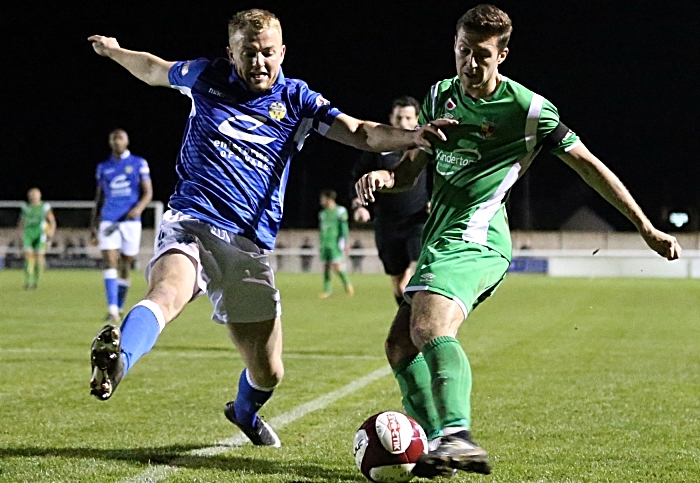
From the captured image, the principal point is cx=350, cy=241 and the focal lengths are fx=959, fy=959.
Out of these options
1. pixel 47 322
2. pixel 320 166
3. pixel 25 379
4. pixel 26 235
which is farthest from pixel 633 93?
pixel 25 379

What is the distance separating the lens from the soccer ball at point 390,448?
3799mm

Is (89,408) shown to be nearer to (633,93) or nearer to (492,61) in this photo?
(492,61)

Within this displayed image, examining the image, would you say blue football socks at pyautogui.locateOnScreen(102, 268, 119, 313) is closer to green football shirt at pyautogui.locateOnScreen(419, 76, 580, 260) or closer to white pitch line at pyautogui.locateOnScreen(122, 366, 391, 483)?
white pitch line at pyautogui.locateOnScreen(122, 366, 391, 483)

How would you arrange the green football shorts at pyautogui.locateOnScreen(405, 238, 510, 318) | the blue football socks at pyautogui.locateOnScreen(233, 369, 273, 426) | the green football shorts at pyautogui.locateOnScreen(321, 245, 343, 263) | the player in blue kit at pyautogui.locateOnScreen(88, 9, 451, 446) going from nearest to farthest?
the green football shorts at pyautogui.locateOnScreen(405, 238, 510, 318) → the player in blue kit at pyautogui.locateOnScreen(88, 9, 451, 446) → the blue football socks at pyautogui.locateOnScreen(233, 369, 273, 426) → the green football shorts at pyautogui.locateOnScreen(321, 245, 343, 263)

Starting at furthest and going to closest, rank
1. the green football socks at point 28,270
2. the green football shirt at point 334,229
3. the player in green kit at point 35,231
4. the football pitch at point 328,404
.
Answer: the player in green kit at point 35,231 < the green football shirt at point 334,229 < the green football socks at point 28,270 < the football pitch at point 328,404

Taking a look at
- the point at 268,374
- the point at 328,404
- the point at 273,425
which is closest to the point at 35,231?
the point at 328,404

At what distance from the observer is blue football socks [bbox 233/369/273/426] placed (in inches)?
194

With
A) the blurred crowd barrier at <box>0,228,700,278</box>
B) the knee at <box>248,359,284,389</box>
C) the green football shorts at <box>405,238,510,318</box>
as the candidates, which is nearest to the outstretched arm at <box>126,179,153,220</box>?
the knee at <box>248,359,284,389</box>

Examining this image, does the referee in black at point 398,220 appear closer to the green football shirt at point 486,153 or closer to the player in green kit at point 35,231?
the green football shirt at point 486,153

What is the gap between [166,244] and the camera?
169 inches

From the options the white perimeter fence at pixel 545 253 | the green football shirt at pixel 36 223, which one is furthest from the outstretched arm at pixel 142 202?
the white perimeter fence at pixel 545 253

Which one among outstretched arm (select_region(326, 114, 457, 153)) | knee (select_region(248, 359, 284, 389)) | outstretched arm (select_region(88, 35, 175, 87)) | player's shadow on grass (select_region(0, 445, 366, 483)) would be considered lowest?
player's shadow on grass (select_region(0, 445, 366, 483))

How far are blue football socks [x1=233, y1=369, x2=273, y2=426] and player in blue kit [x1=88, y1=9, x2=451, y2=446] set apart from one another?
0.50ft

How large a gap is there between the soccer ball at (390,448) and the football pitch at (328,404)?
261mm
